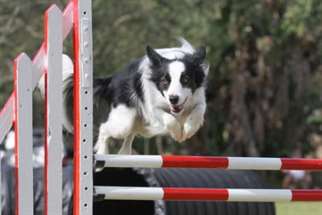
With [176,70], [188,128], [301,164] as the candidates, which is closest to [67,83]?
[176,70]

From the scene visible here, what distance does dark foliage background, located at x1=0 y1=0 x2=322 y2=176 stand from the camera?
21.4 meters

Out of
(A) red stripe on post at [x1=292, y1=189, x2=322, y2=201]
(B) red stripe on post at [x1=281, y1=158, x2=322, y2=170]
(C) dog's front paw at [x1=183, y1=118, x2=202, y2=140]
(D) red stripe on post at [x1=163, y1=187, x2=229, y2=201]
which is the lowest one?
(A) red stripe on post at [x1=292, y1=189, x2=322, y2=201]

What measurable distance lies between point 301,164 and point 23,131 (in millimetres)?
1640

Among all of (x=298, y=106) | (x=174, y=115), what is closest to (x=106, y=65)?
(x=298, y=106)

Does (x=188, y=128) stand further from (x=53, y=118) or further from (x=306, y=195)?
(x=53, y=118)

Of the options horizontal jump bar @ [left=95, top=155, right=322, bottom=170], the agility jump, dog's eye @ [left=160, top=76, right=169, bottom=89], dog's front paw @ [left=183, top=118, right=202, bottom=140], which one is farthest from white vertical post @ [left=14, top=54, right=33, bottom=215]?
dog's front paw @ [left=183, top=118, right=202, bottom=140]

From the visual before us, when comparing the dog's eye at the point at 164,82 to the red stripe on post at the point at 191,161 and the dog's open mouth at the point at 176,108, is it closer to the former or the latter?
the dog's open mouth at the point at 176,108

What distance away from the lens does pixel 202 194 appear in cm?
499

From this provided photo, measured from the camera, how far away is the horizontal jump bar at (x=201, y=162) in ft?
16.0

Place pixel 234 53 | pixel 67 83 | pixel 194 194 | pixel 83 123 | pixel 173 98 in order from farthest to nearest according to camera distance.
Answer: pixel 234 53, pixel 67 83, pixel 173 98, pixel 194 194, pixel 83 123

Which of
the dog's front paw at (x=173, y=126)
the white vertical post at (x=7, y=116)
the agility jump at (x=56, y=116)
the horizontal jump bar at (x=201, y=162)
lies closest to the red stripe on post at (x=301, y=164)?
the horizontal jump bar at (x=201, y=162)

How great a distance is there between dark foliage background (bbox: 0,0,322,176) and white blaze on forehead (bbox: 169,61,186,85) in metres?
15.3

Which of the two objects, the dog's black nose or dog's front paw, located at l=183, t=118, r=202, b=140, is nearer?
the dog's black nose

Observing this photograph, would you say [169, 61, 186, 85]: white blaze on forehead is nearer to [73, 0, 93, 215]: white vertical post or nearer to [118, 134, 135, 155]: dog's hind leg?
[118, 134, 135, 155]: dog's hind leg
